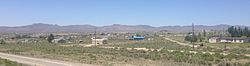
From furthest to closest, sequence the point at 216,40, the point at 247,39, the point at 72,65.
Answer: the point at 216,40
the point at 247,39
the point at 72,65

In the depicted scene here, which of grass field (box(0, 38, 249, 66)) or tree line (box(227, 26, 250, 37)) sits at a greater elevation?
grass field (box(0, 38, 249, 66))

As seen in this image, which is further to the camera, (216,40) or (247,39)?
(216,40)

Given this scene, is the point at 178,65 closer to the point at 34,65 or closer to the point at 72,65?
the point at 72,65

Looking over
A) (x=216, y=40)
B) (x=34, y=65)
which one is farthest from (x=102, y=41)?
(x=34, y=65)

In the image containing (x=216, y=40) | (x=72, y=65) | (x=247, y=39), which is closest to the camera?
(x=72, y=65)

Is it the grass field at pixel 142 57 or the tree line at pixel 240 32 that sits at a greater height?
the grass field at pixel 142 57

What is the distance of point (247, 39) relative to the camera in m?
118

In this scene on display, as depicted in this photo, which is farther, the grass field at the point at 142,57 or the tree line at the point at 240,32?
the tree line at the point at 240,32

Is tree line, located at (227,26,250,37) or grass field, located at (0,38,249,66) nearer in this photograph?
grass field, located at (0,38,249,66)

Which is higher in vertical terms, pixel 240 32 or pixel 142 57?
pixel 142 57

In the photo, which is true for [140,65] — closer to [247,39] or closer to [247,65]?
[247,65]

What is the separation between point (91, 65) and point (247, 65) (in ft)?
45.0

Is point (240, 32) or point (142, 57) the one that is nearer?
point (142, 57)

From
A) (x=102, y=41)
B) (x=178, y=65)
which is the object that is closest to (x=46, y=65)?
(x=178, y=65)
